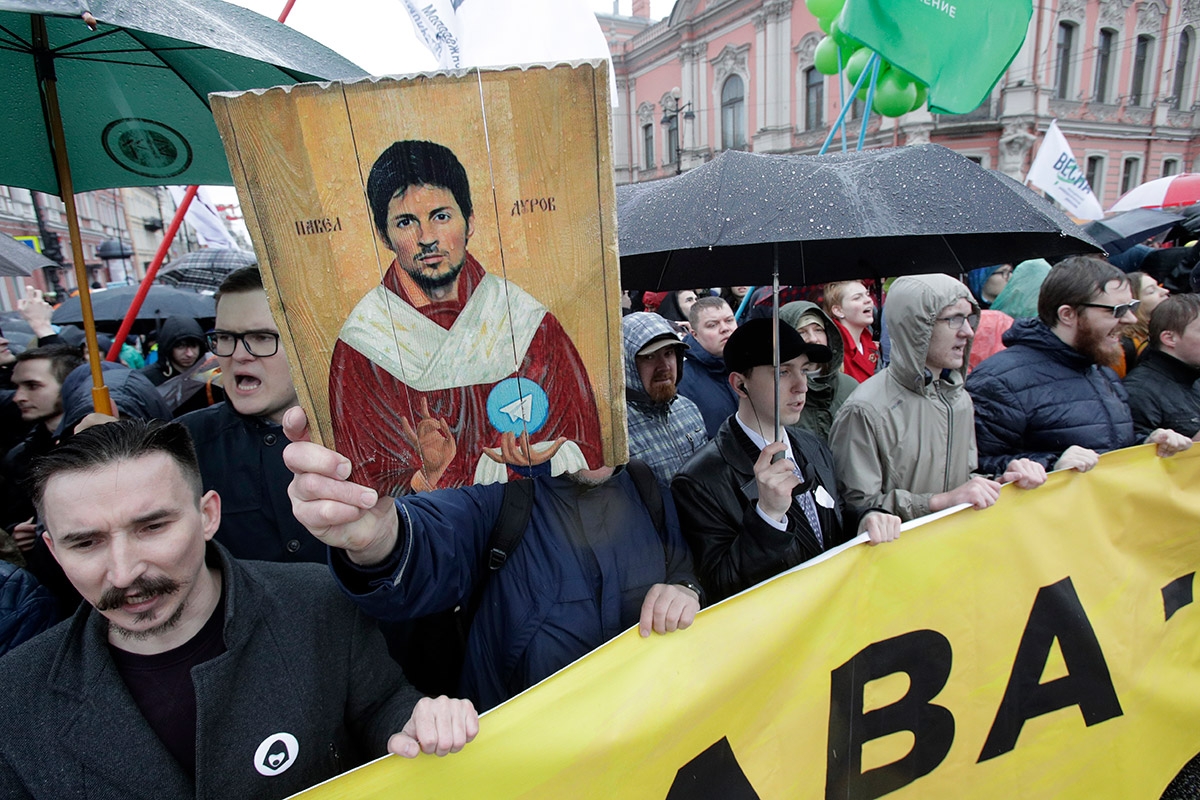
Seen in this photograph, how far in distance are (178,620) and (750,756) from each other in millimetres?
1319

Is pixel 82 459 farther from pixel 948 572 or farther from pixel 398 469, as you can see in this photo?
pixel 948 572

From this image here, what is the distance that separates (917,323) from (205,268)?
8621 mm

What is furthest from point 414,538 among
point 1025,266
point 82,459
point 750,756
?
point 1025,266

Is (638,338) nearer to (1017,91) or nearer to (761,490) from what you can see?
(761,490)

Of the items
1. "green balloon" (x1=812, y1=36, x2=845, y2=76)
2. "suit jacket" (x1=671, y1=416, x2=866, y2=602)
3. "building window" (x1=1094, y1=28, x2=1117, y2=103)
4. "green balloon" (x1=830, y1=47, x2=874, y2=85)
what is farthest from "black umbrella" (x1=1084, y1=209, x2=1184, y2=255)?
"building window" (x1=1094, y1=28, x2=1117, y2=103)

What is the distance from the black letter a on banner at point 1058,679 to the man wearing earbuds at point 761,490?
1.90 ft

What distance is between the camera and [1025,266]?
17.4 ft

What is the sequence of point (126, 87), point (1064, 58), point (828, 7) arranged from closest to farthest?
point (126, 87)
point (828, 7)
point (1064, 58)

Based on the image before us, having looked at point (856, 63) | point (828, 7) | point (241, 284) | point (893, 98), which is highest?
point (828, 7)

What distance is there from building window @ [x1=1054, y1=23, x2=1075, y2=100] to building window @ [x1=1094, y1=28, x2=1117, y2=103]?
139 cm

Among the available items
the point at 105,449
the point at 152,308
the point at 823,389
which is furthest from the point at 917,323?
the point at 152,308

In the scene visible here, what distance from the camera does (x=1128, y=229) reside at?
282 inches

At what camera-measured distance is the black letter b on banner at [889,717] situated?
167 cm

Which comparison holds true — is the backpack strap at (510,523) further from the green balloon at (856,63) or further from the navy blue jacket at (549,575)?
the green balloon at (856,63)
